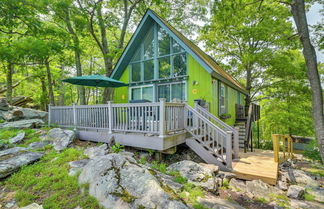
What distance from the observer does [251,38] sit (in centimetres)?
1253

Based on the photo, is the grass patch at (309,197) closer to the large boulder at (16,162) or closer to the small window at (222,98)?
the small window at (222,98)

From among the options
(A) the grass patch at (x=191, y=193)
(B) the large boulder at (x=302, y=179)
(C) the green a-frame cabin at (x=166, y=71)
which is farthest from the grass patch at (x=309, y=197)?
(C) the green a-frame cabin at (x=166, y=71)

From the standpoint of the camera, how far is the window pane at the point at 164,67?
26.8ft

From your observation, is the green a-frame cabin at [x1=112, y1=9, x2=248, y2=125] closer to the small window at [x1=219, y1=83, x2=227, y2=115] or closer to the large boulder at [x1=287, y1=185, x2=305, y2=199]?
the small window at [x1=219, y1=83, x2=227, y2=115]

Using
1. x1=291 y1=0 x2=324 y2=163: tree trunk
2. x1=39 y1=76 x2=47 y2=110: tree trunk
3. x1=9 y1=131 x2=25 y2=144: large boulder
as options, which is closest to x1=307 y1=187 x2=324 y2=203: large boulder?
x1=291 y1=0 x2=324 y2=163: tree trunk

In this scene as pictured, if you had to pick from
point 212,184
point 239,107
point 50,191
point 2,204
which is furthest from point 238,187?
point 239,107

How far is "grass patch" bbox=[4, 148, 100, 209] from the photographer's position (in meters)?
2.70

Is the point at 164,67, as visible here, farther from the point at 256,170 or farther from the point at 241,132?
the point at 256,170

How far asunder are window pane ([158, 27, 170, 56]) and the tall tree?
198 cm

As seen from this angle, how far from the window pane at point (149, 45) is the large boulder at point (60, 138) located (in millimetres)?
5392

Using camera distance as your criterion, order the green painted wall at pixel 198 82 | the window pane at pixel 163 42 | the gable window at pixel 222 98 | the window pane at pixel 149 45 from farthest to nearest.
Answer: the window pane at pixel 149 45, the window pane at pixel 163 42, the gable window at pixel 222 98, the green painted wall at pixel 198 82

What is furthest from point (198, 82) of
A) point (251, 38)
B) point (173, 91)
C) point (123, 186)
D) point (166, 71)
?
point (251, 38)

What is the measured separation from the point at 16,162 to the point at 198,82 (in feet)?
21.9

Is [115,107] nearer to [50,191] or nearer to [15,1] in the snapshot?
[50,191]
